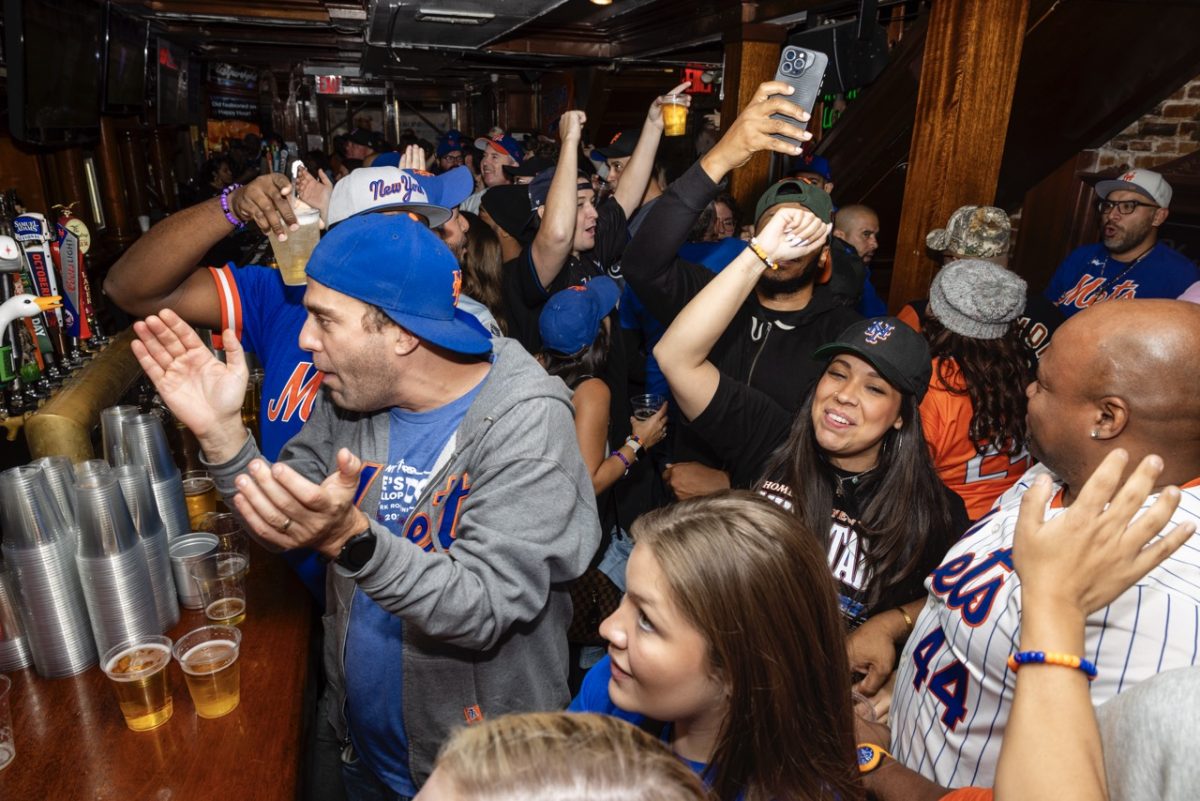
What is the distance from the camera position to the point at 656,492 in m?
2.92

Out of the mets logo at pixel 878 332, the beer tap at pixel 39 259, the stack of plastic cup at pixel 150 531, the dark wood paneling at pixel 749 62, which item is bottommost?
the stack of plastic cup at pixel 150 531

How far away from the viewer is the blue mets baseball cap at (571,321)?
241 centimetres

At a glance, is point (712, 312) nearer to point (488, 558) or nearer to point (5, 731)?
point (488, 558)

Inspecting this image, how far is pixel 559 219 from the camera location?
2.99 m

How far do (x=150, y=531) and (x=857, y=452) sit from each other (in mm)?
1640

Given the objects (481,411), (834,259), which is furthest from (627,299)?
(481,411)

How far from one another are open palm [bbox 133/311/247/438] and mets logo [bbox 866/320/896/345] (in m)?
1.43

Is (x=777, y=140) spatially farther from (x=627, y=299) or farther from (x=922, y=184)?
(x=627, y=299)

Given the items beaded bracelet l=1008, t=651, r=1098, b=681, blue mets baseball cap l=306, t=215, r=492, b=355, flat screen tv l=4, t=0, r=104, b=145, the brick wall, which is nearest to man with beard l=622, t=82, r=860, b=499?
blue mets baseball cap l=306, t=215, r=492, b=355

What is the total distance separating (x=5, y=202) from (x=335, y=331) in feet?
5.28

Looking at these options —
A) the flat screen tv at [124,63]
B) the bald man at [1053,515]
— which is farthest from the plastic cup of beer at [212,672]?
the flat screen tv at [124,63]

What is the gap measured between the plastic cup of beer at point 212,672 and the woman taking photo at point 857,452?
4.06ft

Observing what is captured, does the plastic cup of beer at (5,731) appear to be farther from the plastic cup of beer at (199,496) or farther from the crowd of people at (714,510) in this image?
the plastic cup of beer at (199,496)

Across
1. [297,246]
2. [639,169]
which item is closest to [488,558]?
[297,246]
